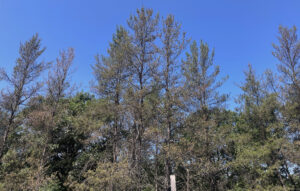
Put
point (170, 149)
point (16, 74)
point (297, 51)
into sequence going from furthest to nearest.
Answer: point (297, 51) → point (16, 74) → point (170, 149)

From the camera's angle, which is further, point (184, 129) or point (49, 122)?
point (49, 122)

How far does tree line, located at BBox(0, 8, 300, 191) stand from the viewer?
30.1ft

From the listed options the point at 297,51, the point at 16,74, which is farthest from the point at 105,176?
the point at 297,51

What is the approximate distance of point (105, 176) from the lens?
8078 mm

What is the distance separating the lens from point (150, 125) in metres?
9.57

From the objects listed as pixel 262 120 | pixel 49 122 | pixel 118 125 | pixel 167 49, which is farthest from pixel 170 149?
pixel 262 120

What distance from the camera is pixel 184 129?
9.71 m

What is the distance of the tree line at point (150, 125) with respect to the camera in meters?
9.19

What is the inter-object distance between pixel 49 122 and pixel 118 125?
403 centimetres

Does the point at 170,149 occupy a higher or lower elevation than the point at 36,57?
lower

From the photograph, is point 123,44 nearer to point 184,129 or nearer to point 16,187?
point 184,129

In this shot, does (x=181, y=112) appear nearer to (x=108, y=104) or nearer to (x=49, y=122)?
(x=108, y=104)

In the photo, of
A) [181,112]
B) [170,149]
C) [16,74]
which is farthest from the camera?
[16,74]

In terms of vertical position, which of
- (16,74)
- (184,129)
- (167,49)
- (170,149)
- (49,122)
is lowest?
(170,149)
